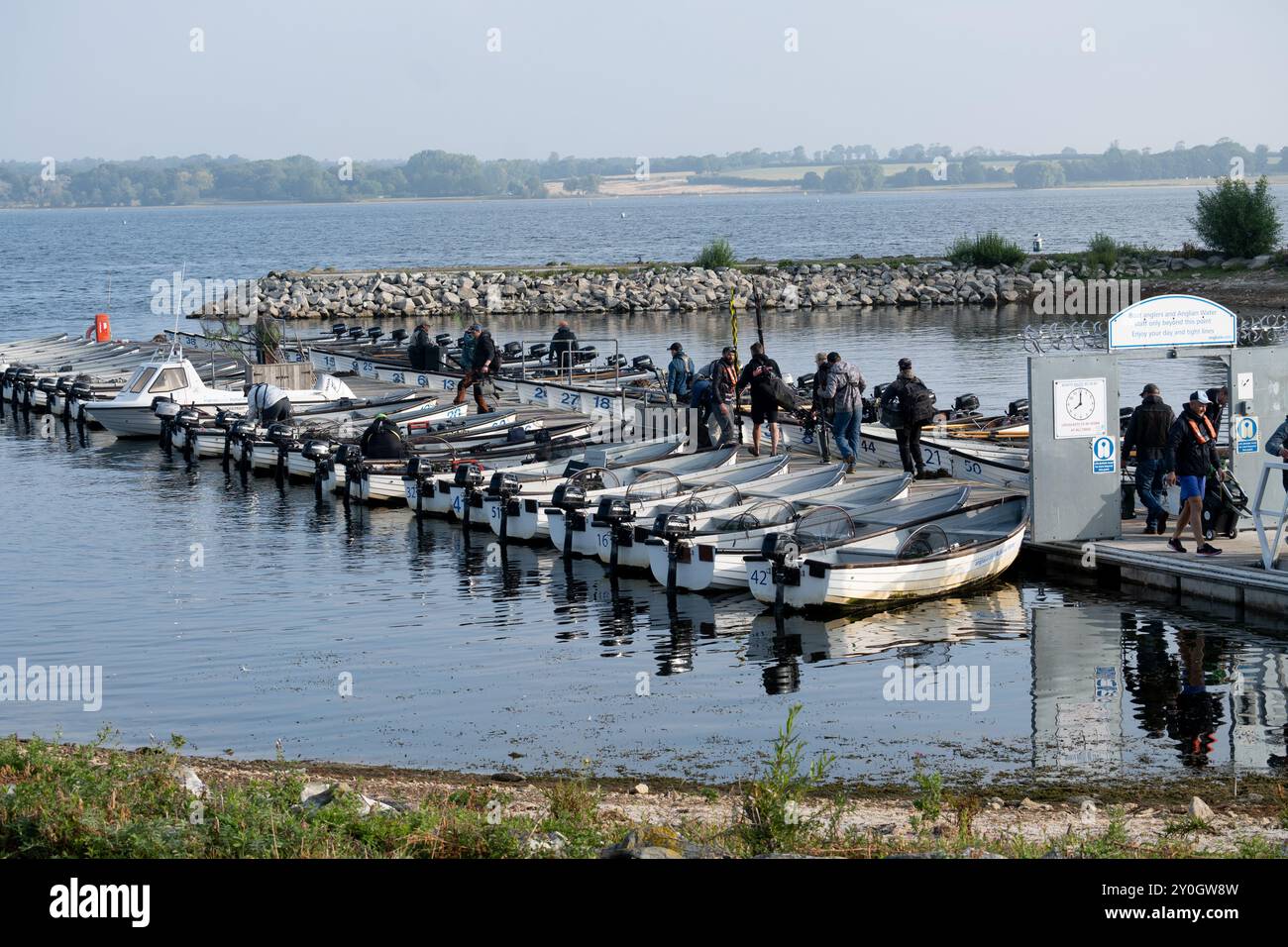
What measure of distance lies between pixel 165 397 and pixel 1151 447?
83.9 feet

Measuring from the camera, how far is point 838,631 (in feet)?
61.2

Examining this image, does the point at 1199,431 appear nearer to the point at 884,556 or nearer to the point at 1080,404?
the point at 1080,404


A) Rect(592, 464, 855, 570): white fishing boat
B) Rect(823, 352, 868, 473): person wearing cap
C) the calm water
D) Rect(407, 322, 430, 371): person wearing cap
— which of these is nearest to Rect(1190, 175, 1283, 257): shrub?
Rect(407, 322, 430, 371): person wearing cap

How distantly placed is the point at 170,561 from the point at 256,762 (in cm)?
1105

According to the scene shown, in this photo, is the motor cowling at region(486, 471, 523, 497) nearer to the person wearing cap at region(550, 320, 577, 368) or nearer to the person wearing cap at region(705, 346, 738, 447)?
the person wearing cap at region(705, 346, 738, 447)

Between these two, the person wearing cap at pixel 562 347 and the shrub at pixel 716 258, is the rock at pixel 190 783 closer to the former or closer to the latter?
the person wearing cap at pixel 562 347

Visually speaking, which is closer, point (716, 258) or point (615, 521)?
point (615, 521)

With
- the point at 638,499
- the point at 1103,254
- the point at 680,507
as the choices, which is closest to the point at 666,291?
the point at 1103,254

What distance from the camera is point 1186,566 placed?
18.8 metres

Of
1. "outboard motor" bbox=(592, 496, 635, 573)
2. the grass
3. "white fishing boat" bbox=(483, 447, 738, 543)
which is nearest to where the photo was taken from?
the grass

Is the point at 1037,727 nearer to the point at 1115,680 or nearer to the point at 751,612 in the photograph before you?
the point at 1115,680

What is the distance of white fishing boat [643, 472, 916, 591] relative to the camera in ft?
66.6

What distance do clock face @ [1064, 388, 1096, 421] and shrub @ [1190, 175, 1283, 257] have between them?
55.5 m
